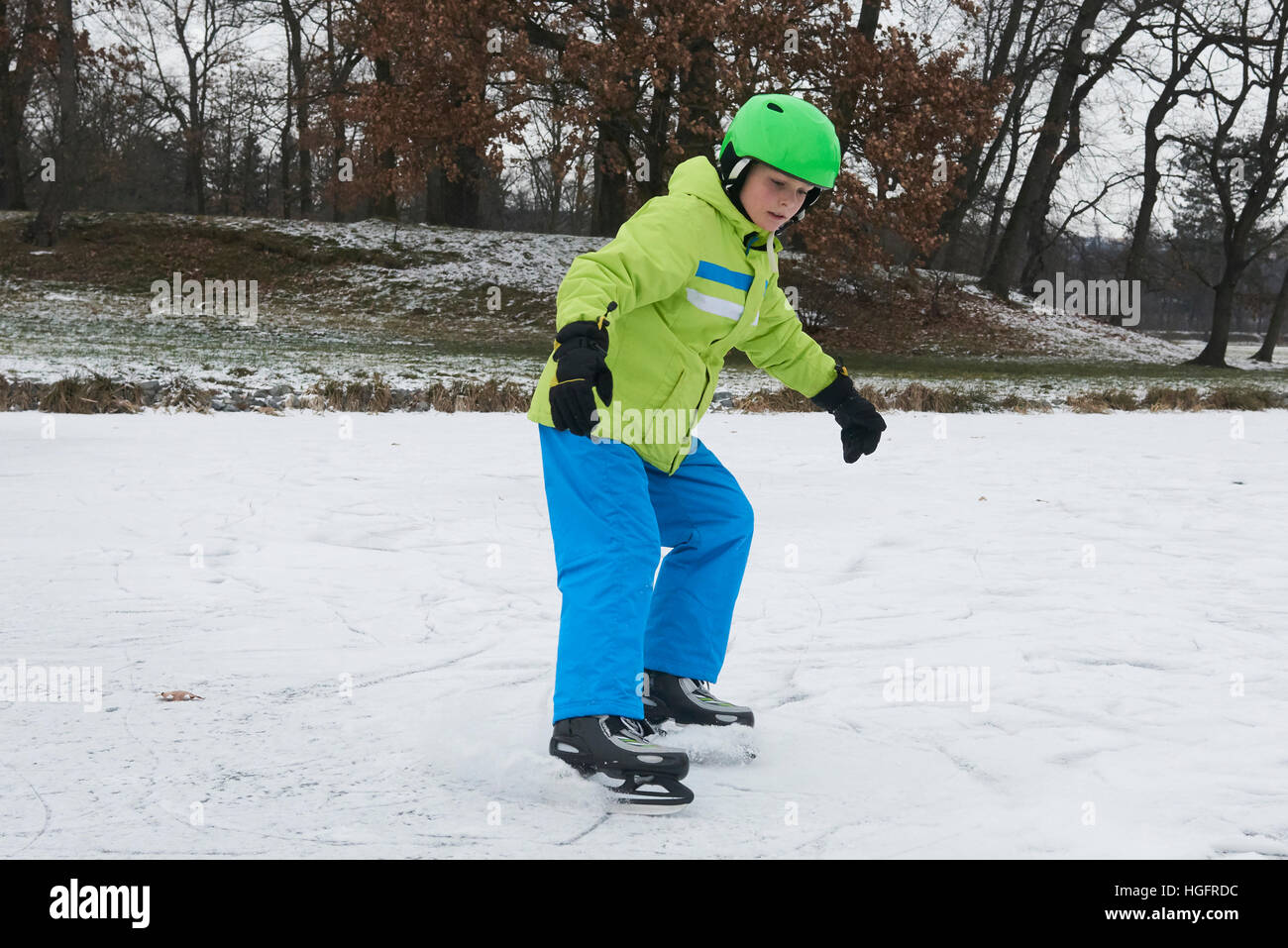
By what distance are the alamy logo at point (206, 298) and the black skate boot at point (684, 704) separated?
15.6 metres

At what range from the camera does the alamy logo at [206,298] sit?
1811 cm

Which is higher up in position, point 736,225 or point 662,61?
point 662,61

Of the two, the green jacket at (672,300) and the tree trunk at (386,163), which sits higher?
the tree trunk at (386,163)

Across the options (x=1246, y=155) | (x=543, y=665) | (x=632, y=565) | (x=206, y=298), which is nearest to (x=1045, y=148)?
(x=1246, y=155)

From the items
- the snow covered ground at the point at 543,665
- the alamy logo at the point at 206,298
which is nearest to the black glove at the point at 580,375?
the snow covered ground at the point at 543,665

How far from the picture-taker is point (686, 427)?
8.69 feet

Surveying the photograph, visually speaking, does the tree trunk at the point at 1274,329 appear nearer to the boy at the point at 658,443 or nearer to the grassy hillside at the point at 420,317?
the grassy hillside at the point at 420,317

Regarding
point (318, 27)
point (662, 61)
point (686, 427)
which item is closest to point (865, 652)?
point (686, 427)

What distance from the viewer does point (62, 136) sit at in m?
20.4

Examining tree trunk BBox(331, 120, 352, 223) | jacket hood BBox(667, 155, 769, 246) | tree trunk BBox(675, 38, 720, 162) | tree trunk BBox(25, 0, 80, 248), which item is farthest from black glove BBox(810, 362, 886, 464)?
tree trunk BBox(331, 120, 352, 223)

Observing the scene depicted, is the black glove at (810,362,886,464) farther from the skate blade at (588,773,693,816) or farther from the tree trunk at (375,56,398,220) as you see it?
the tree trunk at (375,56,398,220)

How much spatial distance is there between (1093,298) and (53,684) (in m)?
33.1
